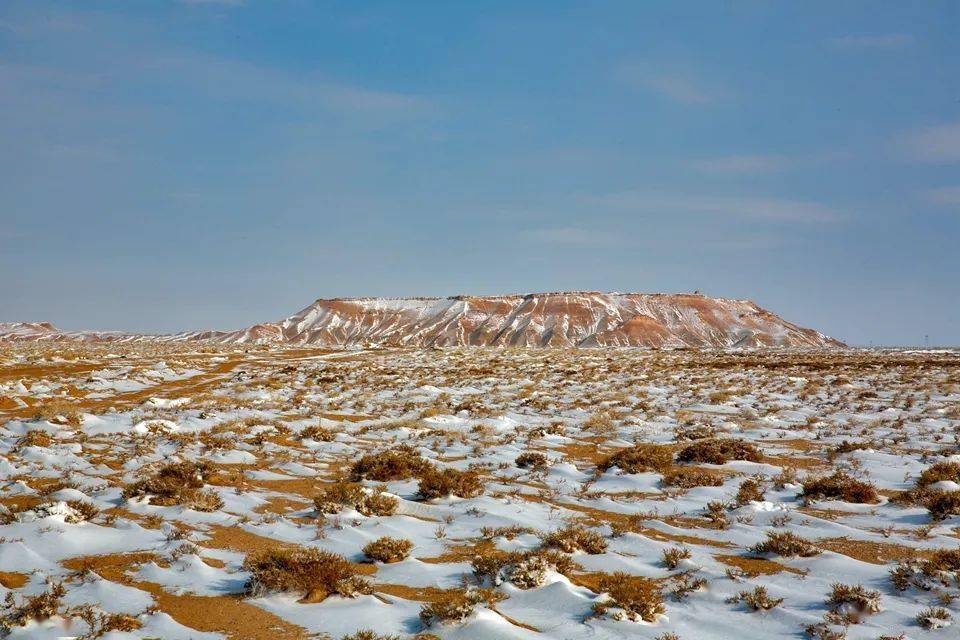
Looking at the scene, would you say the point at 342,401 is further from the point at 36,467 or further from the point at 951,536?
the point at 951,536

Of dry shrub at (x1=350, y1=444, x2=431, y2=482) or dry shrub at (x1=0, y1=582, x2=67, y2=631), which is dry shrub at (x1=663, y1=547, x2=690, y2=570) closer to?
dry shrub at (x1=350, y1=444, x2=431, y2=482)

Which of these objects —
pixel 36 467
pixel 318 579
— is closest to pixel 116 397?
pixel 36 467

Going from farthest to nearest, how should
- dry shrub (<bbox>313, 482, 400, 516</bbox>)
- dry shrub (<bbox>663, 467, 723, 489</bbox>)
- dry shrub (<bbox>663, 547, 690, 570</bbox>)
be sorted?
dry shrub (<bbox>663, 467, 723, 489</bbox>), dry shrub (<bbox>313, 482, 400, 516</bbox>), dry shrub (<bbox>663, 547, 690, 570</bbox>)

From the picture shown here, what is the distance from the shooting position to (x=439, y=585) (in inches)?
278

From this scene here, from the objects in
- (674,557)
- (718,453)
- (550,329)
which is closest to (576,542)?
(674,557)

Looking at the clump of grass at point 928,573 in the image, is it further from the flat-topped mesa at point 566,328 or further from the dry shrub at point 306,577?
the flat-topped mesa at point 566,328

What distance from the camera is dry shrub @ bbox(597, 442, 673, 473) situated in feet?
41.2

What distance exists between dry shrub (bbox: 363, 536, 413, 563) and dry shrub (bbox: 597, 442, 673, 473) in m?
5.96

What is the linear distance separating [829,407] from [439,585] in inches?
720

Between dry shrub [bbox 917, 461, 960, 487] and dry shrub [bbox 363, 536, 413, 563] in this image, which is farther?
dry shrub [bbox 917, 461, 960, 487]

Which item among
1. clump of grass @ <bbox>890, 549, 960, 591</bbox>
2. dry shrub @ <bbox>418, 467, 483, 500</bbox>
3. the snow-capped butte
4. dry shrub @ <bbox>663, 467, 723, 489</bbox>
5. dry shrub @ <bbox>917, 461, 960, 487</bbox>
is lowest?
dry shrub @ <bbox>418, 467, 483, 500</bbox>

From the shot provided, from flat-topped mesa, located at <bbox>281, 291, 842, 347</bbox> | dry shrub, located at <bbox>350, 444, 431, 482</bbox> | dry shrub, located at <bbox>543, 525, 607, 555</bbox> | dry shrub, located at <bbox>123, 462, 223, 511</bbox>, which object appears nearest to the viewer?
dry shrub, located at <bbox>543, 525, 607, 555</bbox>

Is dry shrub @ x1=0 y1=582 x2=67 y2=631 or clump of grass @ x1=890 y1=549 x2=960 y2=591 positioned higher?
clump of grass @ x1=890 y1=549 x2=960 y2=591

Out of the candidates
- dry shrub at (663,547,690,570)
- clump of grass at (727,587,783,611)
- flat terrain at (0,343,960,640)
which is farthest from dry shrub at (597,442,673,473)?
clump of grass at (727,587,783,611)
